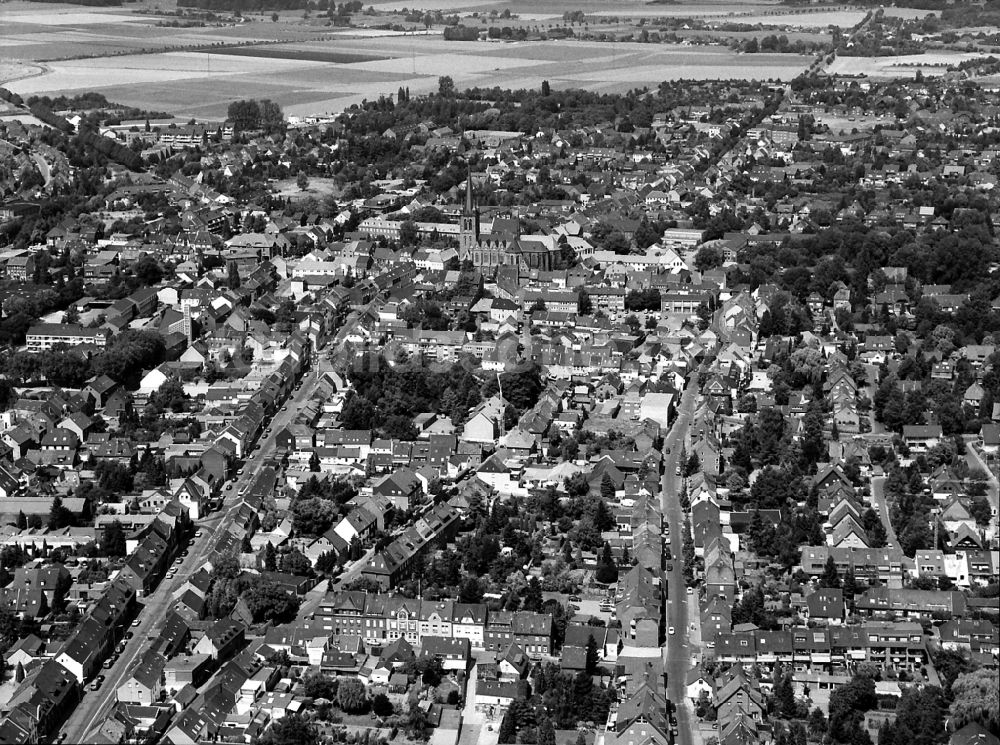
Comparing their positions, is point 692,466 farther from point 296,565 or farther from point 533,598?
point 296,565

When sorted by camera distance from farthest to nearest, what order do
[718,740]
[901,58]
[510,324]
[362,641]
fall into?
[901,58] → [510,324] → [362,641] → [718,740]

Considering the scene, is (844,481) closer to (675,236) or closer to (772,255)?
(772,255)

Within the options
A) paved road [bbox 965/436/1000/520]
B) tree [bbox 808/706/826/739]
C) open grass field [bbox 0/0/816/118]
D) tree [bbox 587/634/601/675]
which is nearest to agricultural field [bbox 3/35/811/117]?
open grass field [bbox 0/0/816/118]

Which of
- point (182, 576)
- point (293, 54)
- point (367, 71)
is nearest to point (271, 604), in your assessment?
point (182, 576)

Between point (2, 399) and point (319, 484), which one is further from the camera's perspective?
point (2, 399)

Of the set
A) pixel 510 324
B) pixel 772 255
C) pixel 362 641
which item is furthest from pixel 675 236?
pixel 362 641

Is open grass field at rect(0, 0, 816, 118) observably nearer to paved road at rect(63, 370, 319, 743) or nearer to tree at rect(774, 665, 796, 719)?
paved road at rect(63, 370, 319, 743)

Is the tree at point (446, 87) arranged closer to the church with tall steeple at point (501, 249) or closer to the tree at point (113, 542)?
the church with tall steeple at point (501, 249)
